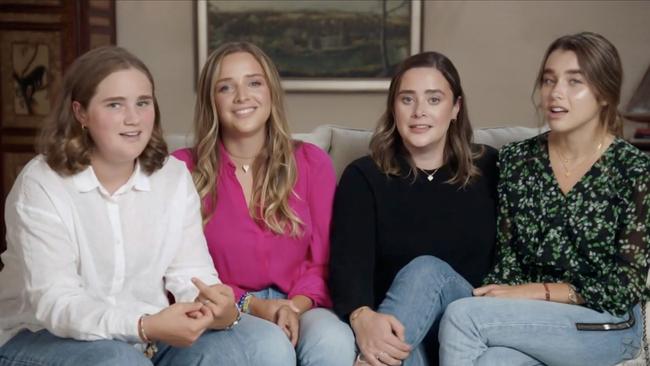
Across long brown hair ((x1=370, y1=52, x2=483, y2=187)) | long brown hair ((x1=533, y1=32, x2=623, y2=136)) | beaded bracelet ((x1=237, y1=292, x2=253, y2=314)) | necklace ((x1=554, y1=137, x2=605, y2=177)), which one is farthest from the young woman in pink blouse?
long brown hair ((x1=533, y1=32, x2=623, y2=136))

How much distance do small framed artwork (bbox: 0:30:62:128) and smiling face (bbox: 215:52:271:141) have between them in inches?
91.5

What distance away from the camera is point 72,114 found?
1933 millimetres

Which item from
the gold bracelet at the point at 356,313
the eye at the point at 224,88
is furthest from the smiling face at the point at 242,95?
the gold bracelet at the point at 356,313

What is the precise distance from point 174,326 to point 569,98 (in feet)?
3.71

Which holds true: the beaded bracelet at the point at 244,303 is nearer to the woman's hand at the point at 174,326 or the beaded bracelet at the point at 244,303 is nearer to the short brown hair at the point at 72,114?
the woman's hand at the point at 174,326

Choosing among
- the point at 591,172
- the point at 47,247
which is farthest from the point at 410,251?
the point at 47,247

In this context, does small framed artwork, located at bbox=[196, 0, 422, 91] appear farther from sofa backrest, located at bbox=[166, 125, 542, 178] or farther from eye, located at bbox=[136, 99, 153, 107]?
eye, located at bbox=[136, 99, 153, 107]

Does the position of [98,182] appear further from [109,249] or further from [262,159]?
[262,159]

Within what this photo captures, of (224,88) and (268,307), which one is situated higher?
(224,88)

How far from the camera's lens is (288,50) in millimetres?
4652

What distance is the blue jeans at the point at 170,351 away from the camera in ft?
5.66

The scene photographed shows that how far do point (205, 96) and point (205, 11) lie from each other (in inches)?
95.3

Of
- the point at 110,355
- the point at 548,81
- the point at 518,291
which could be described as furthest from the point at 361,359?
the point at 548,81

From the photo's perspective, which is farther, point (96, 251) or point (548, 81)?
point (548, 81)
